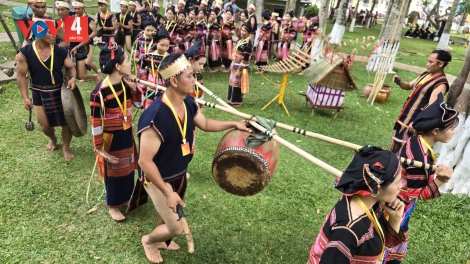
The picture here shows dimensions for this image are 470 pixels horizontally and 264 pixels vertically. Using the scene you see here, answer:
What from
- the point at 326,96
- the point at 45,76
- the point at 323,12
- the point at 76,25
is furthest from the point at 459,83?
the point at 323,12

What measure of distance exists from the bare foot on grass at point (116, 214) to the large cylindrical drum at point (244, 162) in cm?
161

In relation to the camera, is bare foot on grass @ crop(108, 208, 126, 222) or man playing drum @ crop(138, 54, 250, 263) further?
bare foot on grass @ crop(108, 208, 126, 222)

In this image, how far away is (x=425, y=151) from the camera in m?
2.92

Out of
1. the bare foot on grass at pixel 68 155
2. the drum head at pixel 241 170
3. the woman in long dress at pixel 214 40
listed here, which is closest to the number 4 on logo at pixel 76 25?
the bare foot on grass at pixel 68 155

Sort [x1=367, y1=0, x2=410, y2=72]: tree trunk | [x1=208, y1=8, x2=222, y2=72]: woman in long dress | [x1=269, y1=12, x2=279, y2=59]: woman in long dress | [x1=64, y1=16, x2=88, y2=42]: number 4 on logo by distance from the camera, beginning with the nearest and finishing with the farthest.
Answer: [x1=64, y1=16, x2=88, y2=42]: number 4 on logo, [x1=208, y1=8, x2=222, y2=72]: woman in long dress, [x1=367, y1=0, x2=410, y2=72]: tree trunk, [x1=269, y1=12, x2=279, y2=59]: woman in long dress

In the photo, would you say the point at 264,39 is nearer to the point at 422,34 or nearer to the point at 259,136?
the point at 259,136

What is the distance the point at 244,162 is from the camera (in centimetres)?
300

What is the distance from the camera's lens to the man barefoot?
4574 millimetres

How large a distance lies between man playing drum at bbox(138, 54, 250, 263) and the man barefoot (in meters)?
2.39

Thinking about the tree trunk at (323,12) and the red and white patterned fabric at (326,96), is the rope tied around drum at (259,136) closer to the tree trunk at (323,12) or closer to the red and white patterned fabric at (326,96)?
the red and white patterned fabric at (326,96)

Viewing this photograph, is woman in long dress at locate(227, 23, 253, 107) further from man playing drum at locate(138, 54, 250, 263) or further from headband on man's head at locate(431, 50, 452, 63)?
man playing drum at locate(138, 54, 250, 263)

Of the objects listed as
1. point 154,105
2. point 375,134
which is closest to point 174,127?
point 154,105

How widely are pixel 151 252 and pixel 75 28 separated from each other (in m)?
4.43

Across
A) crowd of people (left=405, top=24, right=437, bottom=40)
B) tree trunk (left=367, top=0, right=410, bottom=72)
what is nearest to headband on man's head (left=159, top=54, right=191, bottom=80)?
tree trunk (left=367, top=0, right=410, bottom=72)
